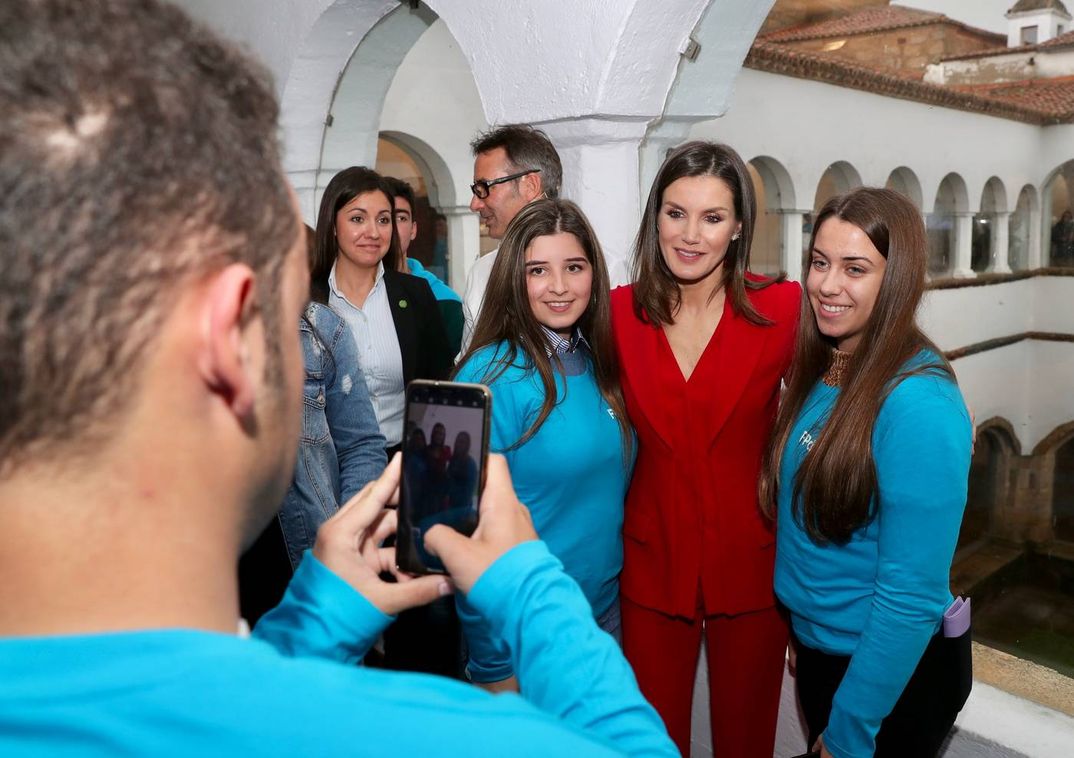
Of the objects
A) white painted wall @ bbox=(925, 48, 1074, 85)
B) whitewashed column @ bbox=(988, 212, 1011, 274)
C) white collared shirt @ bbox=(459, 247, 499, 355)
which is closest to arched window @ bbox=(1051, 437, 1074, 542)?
whitewashed column @ bbox=(988, 212, 1011, 274)

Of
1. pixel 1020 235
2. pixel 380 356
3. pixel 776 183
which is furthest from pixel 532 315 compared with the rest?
pixel 1020 235

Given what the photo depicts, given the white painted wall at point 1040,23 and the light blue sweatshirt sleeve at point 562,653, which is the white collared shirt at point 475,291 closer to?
the light blue sweatshirt sleeve at point 562,653

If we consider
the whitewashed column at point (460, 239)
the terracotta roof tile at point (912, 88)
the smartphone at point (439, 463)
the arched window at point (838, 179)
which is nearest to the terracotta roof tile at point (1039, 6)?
the terracotta roof tile at point (912, 88)

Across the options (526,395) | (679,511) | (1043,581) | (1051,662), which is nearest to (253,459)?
(526,395)

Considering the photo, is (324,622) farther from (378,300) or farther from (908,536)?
(378,300)

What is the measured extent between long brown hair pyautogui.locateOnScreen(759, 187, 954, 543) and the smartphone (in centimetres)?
85

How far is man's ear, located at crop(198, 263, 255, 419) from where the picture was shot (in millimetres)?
515

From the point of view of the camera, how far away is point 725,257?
211cm

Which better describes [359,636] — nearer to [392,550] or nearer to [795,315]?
[392,550]

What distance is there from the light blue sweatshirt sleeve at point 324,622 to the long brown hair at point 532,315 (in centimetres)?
111

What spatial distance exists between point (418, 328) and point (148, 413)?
252 centimetres

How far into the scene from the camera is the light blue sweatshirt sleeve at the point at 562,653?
2.22 feet

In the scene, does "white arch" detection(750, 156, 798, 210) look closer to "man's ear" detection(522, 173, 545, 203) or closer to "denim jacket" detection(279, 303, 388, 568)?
"man's ear" detection(522, 173, 545, 203)

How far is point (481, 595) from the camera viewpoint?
761 millimetres
